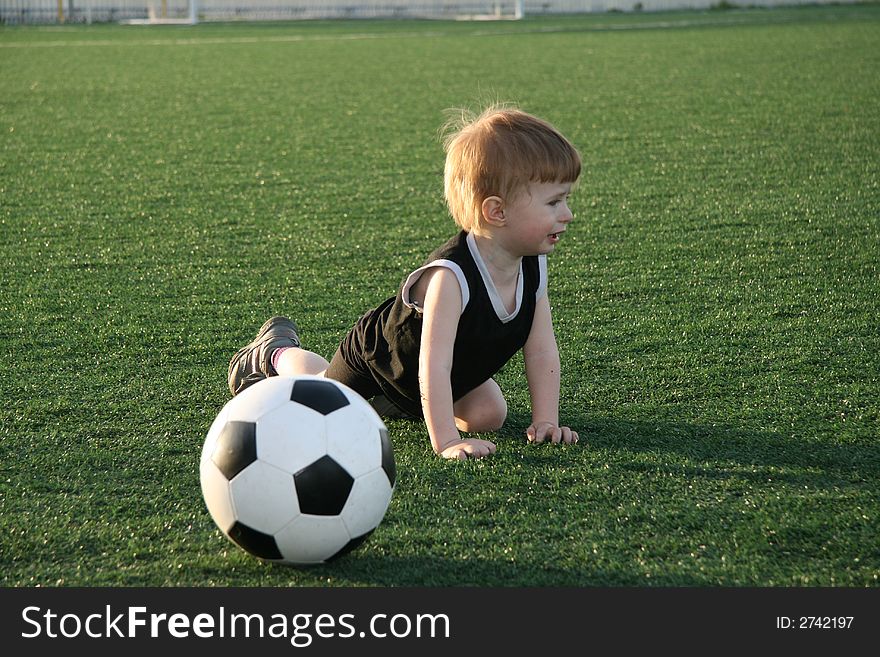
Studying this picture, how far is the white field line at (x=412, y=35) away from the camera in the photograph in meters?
18.0

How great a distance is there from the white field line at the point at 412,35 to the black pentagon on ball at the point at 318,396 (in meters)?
16.7

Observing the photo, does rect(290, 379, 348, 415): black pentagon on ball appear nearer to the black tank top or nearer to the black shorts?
the black tank top

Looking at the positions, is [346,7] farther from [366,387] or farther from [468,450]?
[468,450]

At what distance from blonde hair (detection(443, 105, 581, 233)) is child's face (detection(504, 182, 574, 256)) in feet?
0.07

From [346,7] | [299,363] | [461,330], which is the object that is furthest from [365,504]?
[346,7]

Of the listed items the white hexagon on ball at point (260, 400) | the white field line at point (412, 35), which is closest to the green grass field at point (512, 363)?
the white hexagon on ball at point (260, 400)

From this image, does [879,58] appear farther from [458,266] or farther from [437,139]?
[458,266]

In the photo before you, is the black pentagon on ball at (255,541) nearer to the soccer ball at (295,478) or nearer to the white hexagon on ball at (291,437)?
the soccer ball at (295,478)

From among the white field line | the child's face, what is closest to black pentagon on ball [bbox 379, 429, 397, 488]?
the child's face

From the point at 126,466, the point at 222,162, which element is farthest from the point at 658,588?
the point at 222,162

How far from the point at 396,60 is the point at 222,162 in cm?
784

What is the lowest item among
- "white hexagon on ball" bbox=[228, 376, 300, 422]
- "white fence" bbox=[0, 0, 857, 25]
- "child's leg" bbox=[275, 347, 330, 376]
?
"child's leg" bbox=[275, 347, 330, 376]

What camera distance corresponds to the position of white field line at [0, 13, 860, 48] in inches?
710

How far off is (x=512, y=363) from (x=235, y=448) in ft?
5.06
